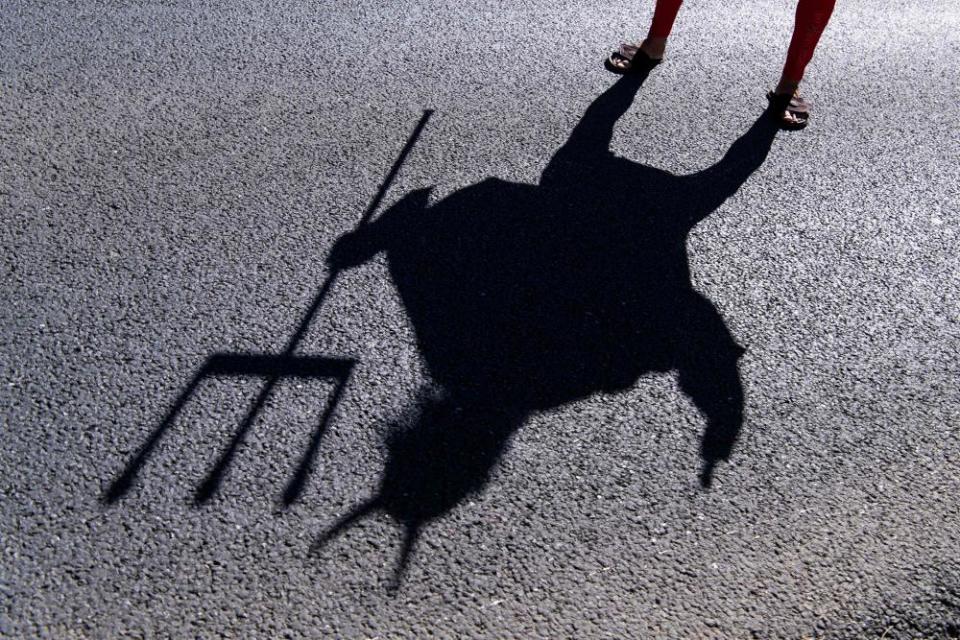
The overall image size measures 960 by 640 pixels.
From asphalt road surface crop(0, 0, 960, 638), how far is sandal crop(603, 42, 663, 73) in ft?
0.51

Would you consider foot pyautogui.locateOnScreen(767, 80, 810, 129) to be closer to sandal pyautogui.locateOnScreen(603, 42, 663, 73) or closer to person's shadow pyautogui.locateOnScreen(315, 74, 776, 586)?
person's shadow pyautogui.locateOnScreen(315, 74, 776, 586)

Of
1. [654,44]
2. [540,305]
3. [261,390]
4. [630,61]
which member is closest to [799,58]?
[654,44]

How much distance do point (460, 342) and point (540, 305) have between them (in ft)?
1.37

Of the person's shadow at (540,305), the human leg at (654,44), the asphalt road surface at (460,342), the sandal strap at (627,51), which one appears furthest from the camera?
the sandal strap at (627,51)

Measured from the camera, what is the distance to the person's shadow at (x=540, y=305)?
3252 mm

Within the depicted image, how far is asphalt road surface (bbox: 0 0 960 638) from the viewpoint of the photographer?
2.83 metres

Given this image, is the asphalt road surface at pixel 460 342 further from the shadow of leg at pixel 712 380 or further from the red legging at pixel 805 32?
the red legging at pixel 805 32

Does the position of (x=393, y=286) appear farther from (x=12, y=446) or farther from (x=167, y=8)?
(x=167, y=8)

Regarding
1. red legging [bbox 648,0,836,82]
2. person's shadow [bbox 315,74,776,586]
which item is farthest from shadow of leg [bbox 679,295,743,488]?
red legging [bbox 648,0,836,82]

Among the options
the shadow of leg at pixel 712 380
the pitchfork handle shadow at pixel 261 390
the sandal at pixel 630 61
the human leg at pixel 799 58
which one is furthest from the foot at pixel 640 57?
the pitchfork handle shadow at pixel 261 390

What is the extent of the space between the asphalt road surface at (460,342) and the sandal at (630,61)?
155 millimetres

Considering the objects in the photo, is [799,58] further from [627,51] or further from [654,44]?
[627,51]

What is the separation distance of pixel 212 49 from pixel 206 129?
1.02m

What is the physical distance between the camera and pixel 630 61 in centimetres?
571
